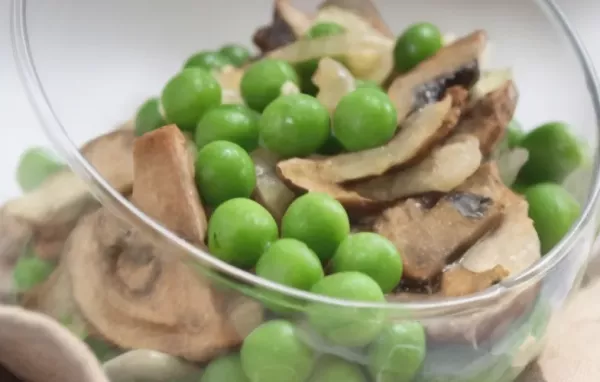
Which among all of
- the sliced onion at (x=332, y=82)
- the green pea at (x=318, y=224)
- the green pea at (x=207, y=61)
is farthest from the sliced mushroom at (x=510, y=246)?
the green pea at (x=207, y=61)

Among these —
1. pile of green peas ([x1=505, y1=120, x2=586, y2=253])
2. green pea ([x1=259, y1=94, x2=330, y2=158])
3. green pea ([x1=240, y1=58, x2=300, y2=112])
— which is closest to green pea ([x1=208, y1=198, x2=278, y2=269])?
green pea ([x1=259, y1=94, x2=330, y2=158])

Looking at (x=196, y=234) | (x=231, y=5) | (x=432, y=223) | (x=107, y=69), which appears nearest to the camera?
(x=196, y=234)

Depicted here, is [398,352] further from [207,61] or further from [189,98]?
[207,61]

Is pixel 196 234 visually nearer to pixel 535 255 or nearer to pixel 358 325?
pixel 358 325

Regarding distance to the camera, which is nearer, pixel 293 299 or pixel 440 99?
pixel 293 299

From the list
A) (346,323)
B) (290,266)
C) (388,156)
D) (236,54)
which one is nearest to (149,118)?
(236,54)

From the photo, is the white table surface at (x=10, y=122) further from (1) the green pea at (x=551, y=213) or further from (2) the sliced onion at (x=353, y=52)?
(1) the green pea at (x=551, y=213)

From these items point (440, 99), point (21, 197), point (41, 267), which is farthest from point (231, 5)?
point (41, 267)
